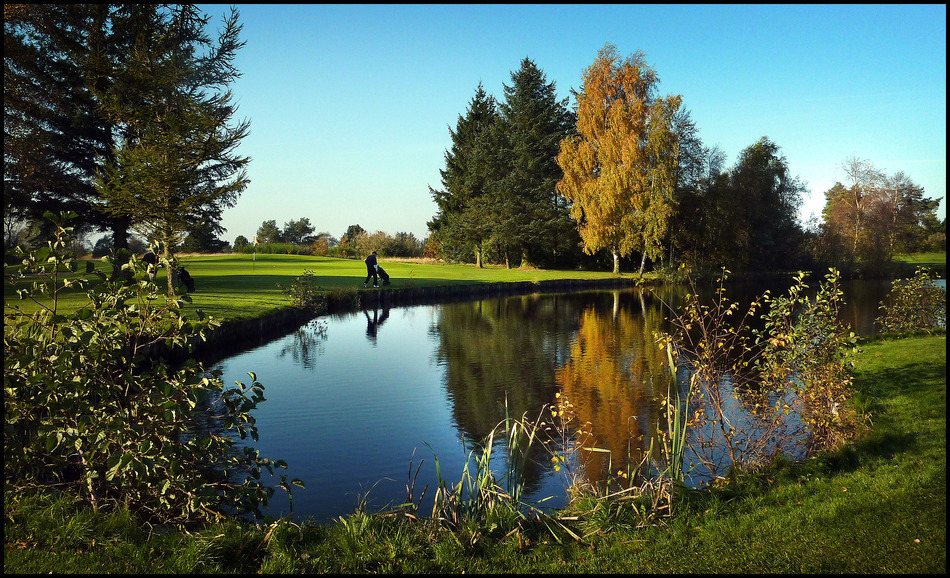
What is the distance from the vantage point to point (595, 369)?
13.5 m

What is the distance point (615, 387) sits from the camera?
11.6 m

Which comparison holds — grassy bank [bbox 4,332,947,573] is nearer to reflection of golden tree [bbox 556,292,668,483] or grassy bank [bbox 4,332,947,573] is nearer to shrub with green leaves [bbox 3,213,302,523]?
shrub with green leaves [bbox 3,213,302,523]

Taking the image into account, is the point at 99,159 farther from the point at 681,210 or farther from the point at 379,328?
the point at 681,210

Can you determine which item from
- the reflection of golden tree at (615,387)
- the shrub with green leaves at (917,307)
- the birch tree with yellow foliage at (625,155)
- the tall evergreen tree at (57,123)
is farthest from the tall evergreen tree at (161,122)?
the birch tree with yellow foliage at (625,155)

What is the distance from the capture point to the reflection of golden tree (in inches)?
324

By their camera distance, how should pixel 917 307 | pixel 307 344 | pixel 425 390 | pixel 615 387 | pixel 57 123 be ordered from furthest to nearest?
pixel 57 123 < pixel 307 344 < pixel 917 307 < pixel 425 390 < pixel 615 387

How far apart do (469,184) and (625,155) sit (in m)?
14.3

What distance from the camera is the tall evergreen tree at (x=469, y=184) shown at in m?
47.2

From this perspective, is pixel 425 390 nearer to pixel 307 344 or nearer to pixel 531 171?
pixel 307 344

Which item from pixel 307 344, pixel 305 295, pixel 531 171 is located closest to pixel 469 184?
pixel 531 171

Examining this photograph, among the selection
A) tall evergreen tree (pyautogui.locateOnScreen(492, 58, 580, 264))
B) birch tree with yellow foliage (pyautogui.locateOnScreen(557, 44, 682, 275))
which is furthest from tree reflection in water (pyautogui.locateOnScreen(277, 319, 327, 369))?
tall evergreen tree (pyautogui.locateOnScreen(492, 58, 580, 264))

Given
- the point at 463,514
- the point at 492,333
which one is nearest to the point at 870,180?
the point at 492,333

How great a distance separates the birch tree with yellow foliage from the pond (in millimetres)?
15789

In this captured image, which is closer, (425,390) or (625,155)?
(425,390)
